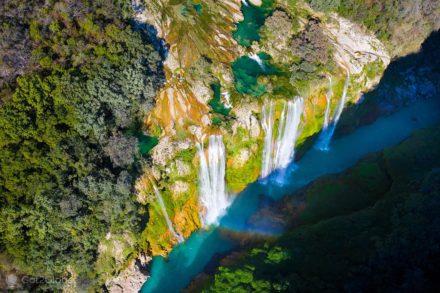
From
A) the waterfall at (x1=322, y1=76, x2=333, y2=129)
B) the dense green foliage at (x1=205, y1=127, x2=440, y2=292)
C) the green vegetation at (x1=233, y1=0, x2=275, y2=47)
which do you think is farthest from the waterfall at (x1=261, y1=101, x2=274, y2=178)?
the green vegetation at (x1=233, y1=0, x2=275, y2=47)

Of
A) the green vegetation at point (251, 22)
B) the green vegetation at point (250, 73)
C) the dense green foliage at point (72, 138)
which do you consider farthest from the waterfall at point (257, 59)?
the dense green foliage at point (72, 138)

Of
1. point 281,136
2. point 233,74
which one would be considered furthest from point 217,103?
point 281,136

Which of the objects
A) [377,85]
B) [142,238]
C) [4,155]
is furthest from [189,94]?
[377,85]

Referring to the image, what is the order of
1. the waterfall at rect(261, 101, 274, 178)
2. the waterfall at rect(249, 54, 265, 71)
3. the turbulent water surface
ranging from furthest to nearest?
the waterfall at rect(249, 54, 265, 71) < the waterfall at rect(261, 101, 274, 178) < the turbulent water surface

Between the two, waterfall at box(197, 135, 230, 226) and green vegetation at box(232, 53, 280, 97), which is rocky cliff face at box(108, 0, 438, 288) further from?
waterfall at box(197, 135, 230, 226)

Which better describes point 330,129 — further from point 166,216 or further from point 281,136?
point 166,216

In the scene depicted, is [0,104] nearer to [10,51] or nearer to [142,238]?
[10,51]
